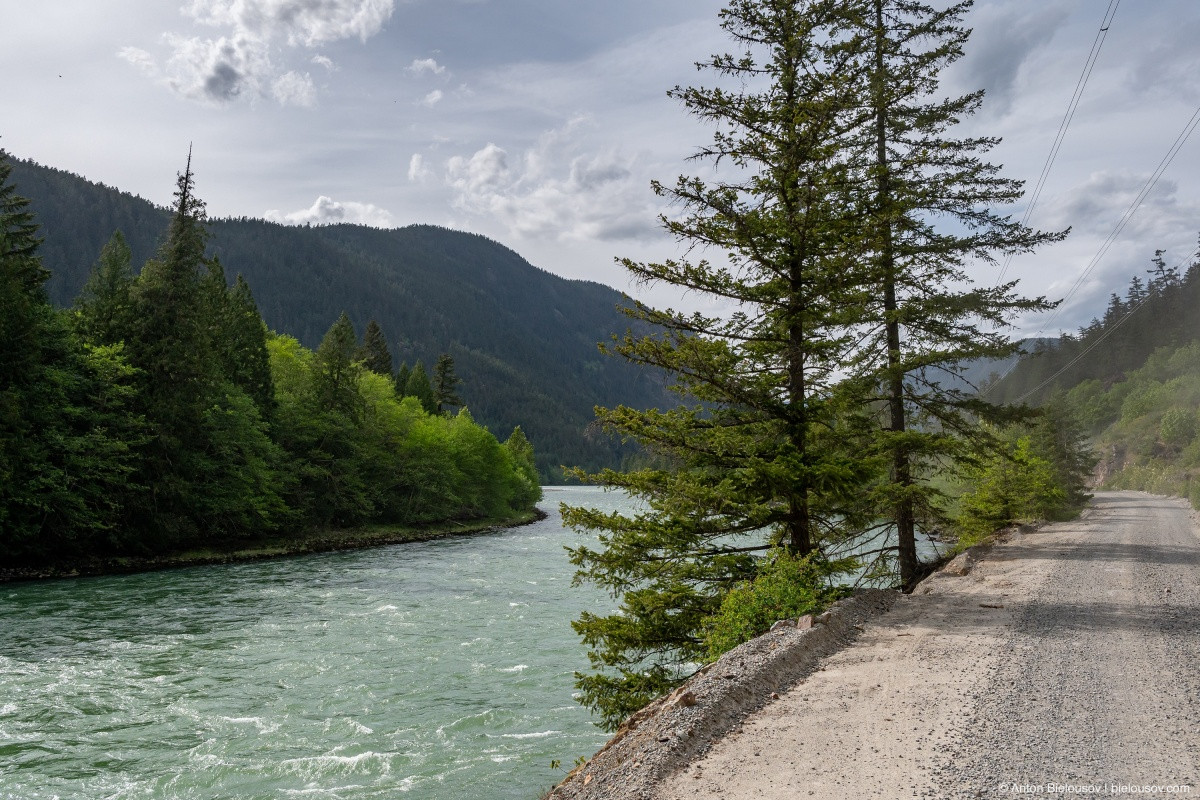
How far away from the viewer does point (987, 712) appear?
6367 mm

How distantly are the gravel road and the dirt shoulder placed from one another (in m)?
0.02

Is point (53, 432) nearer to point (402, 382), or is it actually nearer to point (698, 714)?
point (698, 714)

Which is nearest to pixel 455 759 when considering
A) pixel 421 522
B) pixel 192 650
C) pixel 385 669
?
pixel 385 669

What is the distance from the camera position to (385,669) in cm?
1645

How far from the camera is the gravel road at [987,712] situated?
5.09 meters

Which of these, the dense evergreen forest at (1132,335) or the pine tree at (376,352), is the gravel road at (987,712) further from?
the dense evergreen forest at (1132,335)

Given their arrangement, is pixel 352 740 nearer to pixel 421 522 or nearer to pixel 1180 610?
pixel 1180 610

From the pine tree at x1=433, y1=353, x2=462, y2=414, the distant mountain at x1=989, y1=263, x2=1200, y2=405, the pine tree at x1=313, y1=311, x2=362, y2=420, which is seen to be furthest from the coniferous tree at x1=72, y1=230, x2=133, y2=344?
the distant mountain at x1=989, y1=263, x2=1200, y2=405

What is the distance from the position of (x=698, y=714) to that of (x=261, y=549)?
135 ft

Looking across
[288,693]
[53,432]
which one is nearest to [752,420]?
[288,693]

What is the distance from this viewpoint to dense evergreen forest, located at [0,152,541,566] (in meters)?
31.5

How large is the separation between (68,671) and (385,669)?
7151mm

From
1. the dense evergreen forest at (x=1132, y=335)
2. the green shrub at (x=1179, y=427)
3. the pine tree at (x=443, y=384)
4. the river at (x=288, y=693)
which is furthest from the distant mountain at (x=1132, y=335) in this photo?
the river at (x=288, y=693)

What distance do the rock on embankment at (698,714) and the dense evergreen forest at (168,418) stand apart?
3354cm
